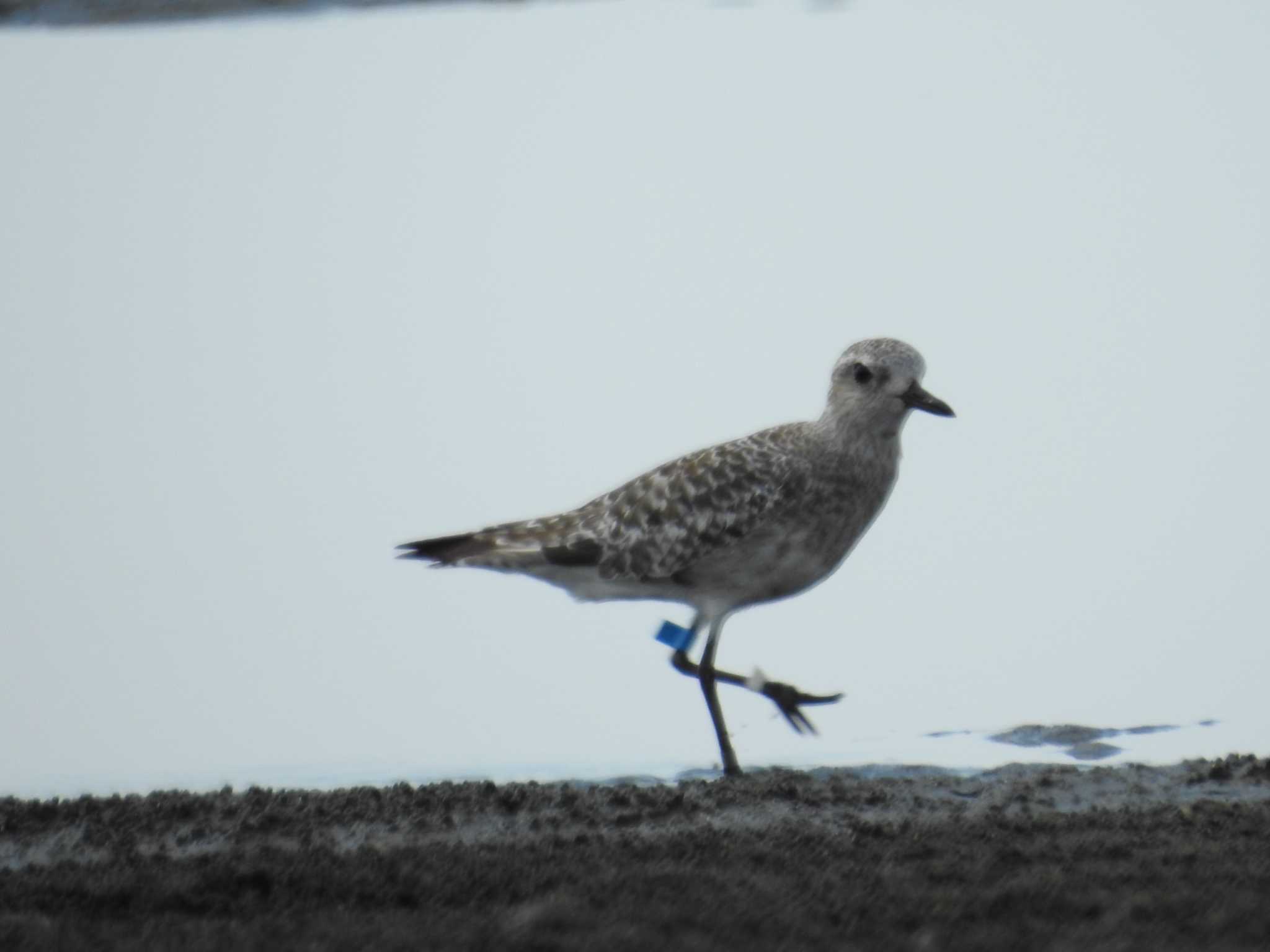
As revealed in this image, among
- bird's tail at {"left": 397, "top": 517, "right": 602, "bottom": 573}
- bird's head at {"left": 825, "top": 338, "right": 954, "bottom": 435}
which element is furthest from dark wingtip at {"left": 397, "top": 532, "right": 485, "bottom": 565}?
bird's head at {"left": 825, "top": 338, "right": 954, "bottom": 435}

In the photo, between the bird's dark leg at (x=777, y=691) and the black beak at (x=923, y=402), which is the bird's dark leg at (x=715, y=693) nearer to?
the bird's dark leg at (x=777, y=691)

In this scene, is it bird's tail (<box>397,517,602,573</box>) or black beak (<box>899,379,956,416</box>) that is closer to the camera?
black beak (<box>899,379,956,416</box>)

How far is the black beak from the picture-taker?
6191 mm

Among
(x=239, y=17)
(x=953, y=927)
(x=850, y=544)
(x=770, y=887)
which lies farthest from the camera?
(x=239, y=17)

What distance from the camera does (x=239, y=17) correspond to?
40.3ft

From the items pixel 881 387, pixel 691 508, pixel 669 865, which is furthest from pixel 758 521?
pixel 669 865

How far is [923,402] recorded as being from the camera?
623 centimetres

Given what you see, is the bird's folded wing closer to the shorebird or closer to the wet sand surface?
the shorebird

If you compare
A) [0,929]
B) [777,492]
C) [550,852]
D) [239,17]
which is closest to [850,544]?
[777,492]

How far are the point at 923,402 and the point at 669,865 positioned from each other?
6.90 ft

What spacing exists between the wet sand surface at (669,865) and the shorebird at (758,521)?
2.74ft

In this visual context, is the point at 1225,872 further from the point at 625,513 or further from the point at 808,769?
the point at 625,513

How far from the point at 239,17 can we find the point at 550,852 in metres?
8.69

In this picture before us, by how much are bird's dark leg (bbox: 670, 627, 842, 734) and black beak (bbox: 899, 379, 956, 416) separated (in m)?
0.99
